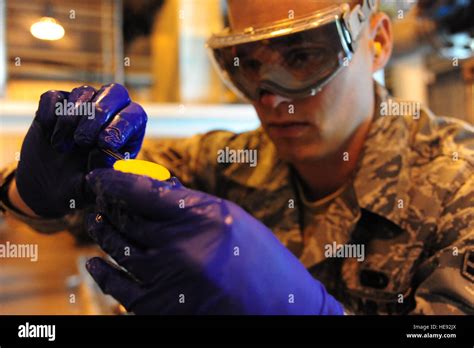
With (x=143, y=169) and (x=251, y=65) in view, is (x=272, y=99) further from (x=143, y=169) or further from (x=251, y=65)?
(x=143, y=169)

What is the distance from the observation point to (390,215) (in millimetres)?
865

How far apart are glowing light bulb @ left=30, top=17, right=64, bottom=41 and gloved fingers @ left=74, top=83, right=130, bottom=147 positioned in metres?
0.87

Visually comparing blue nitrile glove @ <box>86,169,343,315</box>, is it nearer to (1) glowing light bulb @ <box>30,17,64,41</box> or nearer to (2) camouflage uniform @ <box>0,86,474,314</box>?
(2) camouflage uniform @ <box>0,86,474,314</box>

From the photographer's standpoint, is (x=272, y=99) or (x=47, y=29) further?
(x=47, y=29)

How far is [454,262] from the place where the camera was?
0.72 m

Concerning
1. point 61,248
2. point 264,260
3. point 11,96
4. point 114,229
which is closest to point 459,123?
point 264,260

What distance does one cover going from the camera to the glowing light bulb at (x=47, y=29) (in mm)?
1439

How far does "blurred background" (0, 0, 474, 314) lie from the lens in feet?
4.16

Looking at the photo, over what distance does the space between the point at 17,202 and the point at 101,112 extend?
435mm

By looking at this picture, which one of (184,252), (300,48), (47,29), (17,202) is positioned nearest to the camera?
(184,252)

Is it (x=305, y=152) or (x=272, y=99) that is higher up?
(x=272, y=99)

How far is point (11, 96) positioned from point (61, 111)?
99 centimetres

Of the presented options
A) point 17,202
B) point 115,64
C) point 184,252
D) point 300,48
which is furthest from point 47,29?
point 184,252

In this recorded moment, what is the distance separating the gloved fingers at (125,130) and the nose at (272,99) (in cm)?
28
